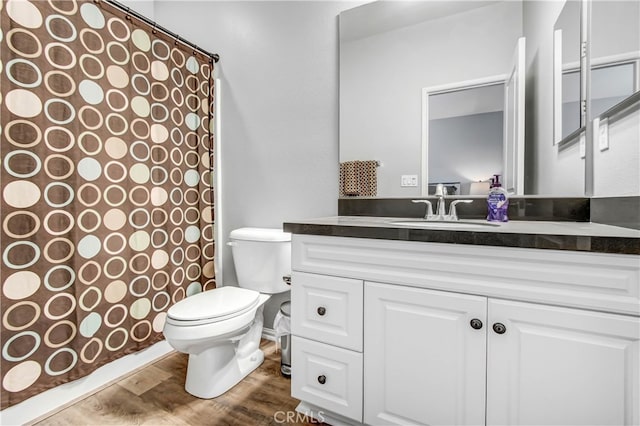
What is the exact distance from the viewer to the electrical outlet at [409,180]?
152 cm

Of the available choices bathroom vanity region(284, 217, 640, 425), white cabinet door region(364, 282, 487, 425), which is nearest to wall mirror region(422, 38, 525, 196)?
bathroom vanity region(284, 217, 640, 425)

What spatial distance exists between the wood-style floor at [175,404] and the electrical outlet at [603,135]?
1.56 m

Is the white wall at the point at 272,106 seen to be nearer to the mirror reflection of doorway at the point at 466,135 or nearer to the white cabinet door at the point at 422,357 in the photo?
the mirror reflection of doorway at the point at 466,135

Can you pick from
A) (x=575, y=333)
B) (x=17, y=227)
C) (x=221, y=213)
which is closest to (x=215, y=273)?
(x=221, y=213)

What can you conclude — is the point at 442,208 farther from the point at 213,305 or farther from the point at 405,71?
the point at 213,305

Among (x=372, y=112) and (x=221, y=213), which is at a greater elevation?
(x=372, y=112)

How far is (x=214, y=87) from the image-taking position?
2.07 meters

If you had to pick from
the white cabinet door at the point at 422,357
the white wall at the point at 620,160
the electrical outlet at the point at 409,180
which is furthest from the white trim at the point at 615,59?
the white cabinet door at the point at 422,357

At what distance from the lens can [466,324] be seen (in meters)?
0.90

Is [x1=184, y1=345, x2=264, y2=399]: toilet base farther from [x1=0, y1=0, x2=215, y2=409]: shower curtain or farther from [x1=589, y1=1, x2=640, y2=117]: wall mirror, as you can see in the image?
[x1=589, y1=1, x2=640, y2=117]: wall mirror

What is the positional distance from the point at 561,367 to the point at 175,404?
1.53 meters

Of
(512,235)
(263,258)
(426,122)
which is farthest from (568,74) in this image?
(263,258)

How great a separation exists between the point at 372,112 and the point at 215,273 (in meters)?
1.53

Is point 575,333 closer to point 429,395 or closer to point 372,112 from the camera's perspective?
point 429,395
